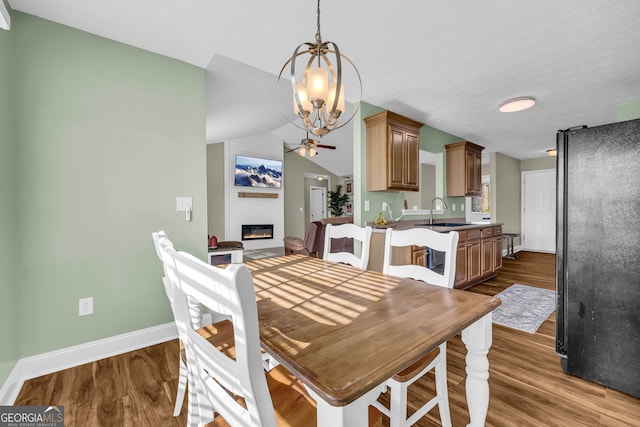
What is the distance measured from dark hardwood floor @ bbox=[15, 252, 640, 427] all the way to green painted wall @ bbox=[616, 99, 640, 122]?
3.13 m

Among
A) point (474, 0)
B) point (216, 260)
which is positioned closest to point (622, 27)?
point (474, 0)

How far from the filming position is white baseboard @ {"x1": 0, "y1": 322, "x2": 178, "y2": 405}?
161cm

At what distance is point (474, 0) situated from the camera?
1673mm

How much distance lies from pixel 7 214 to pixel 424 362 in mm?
2502

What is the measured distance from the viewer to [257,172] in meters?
7.12

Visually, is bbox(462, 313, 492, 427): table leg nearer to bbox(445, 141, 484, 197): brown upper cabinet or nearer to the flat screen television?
bbox(445, 141, 484, 197): brown upper cabinet

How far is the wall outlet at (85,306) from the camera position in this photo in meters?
1.94

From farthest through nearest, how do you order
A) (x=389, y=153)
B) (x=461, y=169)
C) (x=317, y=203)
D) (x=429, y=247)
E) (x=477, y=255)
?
(x=317, y=203), (x=461, y=169), (x=477, y=255), (x=389, y=153), (x=429, y=247)

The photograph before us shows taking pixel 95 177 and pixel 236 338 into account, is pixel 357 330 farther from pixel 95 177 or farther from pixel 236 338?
pixel 95 177

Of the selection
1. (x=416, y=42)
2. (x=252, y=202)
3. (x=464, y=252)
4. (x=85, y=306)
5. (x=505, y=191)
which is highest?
(x=416, y=42)

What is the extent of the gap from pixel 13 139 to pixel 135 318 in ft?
4.79

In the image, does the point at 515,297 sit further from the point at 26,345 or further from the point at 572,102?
the point at 26,345

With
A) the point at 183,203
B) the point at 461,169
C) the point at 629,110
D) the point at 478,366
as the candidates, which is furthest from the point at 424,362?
the point at 629,110

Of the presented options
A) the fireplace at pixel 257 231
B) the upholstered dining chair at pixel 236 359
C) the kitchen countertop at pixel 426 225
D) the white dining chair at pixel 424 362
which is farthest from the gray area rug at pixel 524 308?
the fireplace at pixel 257 231
